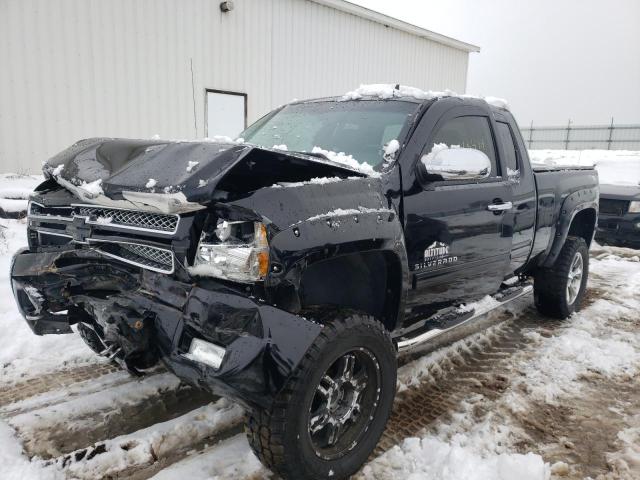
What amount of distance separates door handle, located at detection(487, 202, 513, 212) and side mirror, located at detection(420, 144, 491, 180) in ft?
1.87

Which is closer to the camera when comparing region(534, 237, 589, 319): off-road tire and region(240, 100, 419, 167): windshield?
region(240, 100, 419, 167): windshield

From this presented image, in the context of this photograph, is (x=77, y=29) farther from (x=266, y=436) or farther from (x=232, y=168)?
(x=266, y=436)

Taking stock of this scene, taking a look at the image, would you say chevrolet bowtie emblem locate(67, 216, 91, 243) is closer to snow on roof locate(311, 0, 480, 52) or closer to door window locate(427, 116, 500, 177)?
door window locate(427, 116, 500, 177)

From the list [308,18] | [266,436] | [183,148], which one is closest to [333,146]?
[183,148]

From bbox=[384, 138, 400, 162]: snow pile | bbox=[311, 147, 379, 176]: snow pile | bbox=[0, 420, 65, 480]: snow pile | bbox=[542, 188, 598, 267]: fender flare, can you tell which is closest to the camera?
bbox=[0, 420, 65, 480]: snow pile

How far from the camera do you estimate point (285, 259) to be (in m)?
1.98

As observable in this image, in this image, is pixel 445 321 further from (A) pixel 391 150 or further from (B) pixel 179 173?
(B) pixel 179 173

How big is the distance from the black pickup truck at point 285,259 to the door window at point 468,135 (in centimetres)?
3

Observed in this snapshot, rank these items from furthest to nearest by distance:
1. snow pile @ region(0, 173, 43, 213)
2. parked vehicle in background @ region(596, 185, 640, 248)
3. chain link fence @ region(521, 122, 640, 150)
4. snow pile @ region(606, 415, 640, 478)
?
chain link fence @ region(521, 122, 640, 150) < parked vehicle in background @ region(596, 185, 640, 248) < snow pile @ region(0, 173, 43, 213) < snow pile @ region(606, 415, 640, 478)

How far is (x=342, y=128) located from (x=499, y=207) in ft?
3.99

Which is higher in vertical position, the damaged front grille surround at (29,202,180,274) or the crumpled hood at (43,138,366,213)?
the crumpled hood at (43,138,366,213)

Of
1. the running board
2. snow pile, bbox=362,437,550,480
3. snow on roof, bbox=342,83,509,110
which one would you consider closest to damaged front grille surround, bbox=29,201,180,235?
the running board

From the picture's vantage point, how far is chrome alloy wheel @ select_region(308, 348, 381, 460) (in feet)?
7.39

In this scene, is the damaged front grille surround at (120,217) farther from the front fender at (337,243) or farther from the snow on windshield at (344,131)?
the snow on windshield at (344,131)
